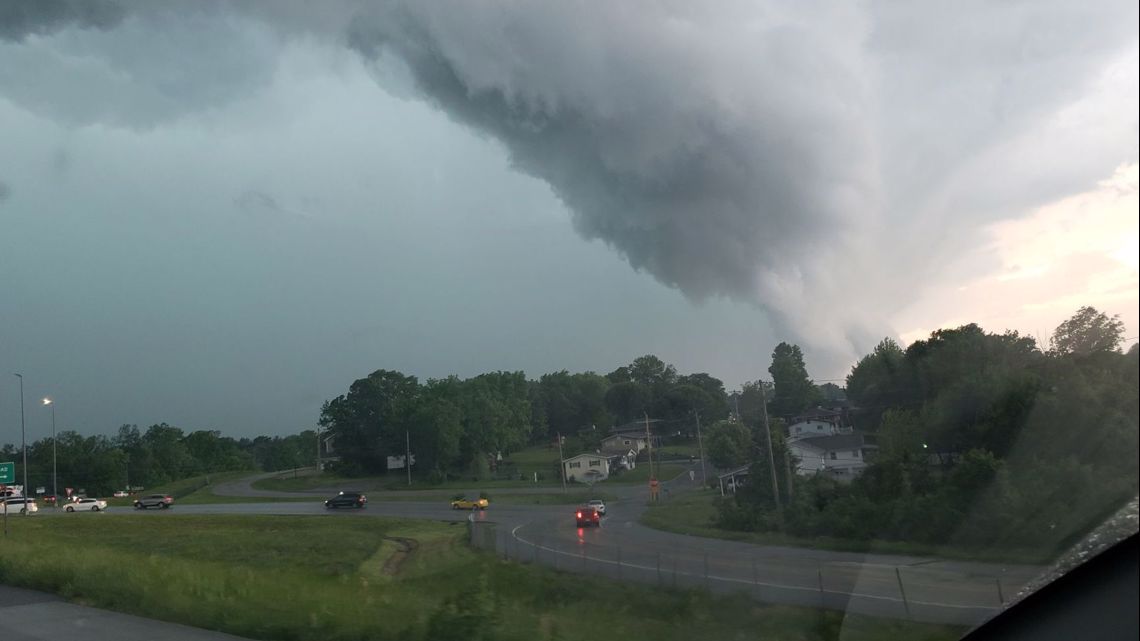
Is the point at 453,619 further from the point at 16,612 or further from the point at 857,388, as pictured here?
the point at 16,612

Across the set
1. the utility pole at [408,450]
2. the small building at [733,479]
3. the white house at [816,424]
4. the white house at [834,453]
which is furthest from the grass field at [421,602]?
the utility pole at [408,450]

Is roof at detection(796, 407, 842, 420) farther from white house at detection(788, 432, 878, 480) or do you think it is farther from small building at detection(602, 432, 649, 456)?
small building at detection(602, 432, 649, 456)

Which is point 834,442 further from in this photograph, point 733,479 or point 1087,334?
point 1087,334

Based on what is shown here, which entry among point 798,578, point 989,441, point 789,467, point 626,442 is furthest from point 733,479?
point 626,442

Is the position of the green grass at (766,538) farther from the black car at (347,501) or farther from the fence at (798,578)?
the black car at (347,501)

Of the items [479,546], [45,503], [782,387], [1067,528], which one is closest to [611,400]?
[479,546]
